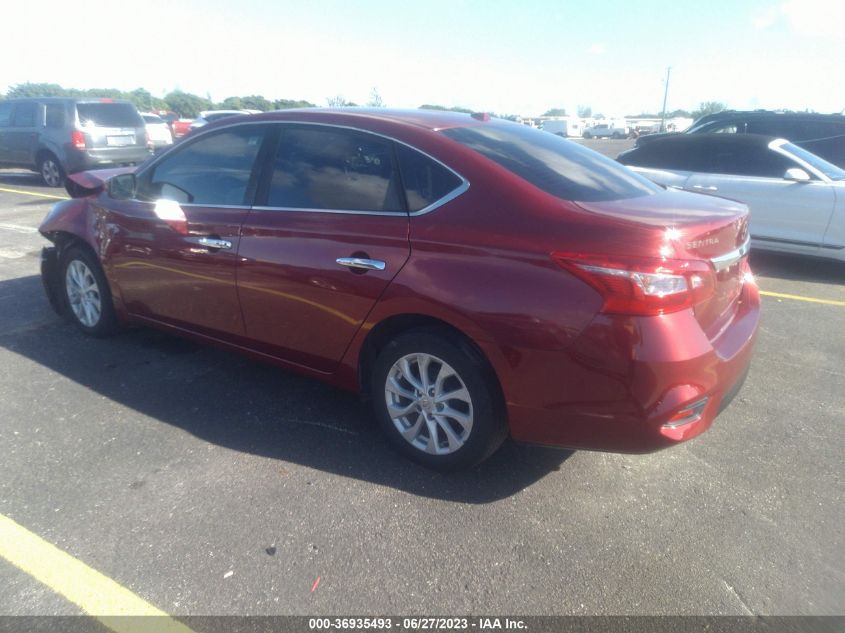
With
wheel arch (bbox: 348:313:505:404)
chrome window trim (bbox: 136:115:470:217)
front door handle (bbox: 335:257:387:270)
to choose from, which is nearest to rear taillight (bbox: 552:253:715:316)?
wheel arch (bbox: 348:313:505:404)

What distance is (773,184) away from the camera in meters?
7.11

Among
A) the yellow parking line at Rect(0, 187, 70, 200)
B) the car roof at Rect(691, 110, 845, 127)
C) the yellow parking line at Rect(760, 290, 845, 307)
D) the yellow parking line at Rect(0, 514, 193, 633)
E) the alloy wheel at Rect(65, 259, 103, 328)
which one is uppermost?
the car roof at Rect(691, 110, 845, 127)

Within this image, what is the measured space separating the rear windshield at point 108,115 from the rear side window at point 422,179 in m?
12.8

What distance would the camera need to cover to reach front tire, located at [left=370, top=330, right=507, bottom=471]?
2.94m

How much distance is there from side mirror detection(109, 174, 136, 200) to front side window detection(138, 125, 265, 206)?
0.08 meters

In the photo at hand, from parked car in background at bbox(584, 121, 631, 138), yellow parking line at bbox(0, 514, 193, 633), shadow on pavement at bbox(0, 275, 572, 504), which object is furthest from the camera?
parked car in background at bbox(584, 121, 631, 138)

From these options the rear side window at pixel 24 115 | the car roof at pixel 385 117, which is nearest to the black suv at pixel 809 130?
the car roof at pixel 385 117

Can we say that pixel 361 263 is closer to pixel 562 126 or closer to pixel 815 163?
pixel 815 163

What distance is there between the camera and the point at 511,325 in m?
2.75

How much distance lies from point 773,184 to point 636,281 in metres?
5.58

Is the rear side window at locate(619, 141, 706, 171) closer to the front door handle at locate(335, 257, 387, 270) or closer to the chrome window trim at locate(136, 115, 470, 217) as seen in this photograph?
the chrome window trim at locate(136, 115, 470, 217)

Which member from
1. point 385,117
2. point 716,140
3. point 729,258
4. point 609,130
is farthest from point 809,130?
point 609,130

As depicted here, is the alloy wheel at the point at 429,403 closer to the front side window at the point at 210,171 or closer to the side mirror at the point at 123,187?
the front side window at the point at 210,171

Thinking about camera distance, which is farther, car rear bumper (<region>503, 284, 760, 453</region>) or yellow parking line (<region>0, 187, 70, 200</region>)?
yellow parking line (<region>0, 187, 70, 200</region>)
